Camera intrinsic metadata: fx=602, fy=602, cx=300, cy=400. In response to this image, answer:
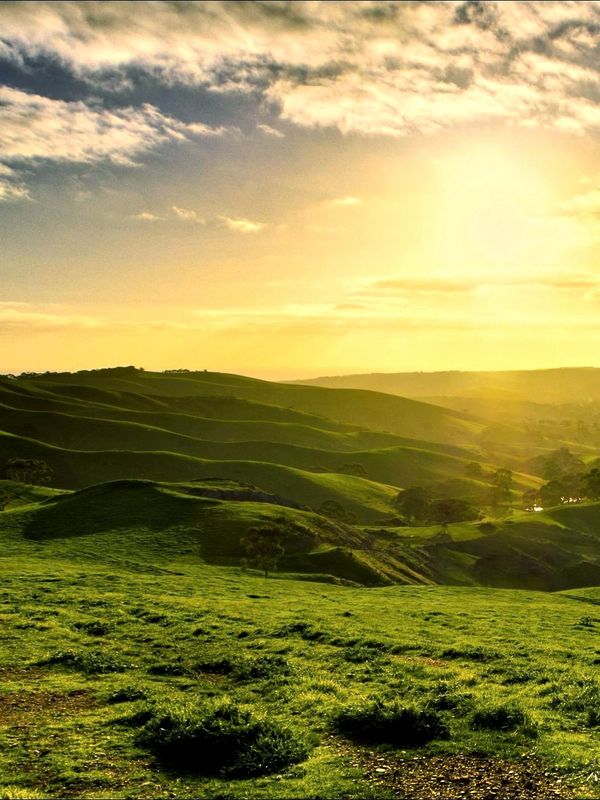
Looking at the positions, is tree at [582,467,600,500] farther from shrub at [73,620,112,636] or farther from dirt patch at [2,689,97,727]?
dirt patch at [2,689,97,727]

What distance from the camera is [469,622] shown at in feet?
132

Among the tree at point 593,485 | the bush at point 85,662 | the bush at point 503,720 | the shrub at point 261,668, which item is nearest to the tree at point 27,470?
the bush at point 85,662

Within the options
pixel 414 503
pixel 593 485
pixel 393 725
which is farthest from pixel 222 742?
pixel 593 485

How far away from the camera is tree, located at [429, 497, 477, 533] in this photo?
453 feet

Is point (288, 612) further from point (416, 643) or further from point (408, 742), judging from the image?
point (408, 742)

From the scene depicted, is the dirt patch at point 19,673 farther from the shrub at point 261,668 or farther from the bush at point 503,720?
the bush at point 503,720

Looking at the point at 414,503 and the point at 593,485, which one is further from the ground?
the point at 593,485

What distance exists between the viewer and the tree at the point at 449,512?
138 metres

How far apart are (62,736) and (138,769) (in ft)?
11.9

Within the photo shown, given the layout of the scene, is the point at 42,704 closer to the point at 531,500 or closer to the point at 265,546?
the point at 265,546

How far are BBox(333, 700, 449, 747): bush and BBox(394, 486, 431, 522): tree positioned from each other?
133 metres

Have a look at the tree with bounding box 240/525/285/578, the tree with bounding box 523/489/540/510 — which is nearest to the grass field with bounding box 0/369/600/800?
the tree with bounding box 240/525/285/578

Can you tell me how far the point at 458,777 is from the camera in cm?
1396

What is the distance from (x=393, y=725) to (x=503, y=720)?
333 centimetres
